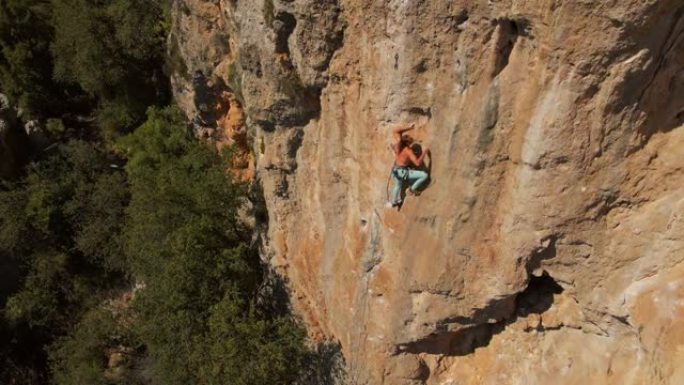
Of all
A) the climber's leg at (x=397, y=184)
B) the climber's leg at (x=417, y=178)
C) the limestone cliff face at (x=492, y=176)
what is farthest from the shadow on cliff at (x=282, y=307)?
the climber's leg at (x=417, y=178)

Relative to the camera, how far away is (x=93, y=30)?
21.1 m

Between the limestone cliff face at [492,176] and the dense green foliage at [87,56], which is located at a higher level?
the dense green foliage at [87,56]

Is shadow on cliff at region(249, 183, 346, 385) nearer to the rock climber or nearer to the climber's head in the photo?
the rock climber

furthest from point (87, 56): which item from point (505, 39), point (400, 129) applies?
point (505, 39)

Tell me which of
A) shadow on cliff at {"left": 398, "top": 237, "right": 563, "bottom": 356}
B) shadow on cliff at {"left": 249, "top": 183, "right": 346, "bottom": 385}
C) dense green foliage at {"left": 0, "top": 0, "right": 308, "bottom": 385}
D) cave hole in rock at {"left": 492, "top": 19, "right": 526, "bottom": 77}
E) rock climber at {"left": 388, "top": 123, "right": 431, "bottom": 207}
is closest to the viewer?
cave hole in rock at {"left": 492, "top": 19, "right": 526, "bottom": 77}

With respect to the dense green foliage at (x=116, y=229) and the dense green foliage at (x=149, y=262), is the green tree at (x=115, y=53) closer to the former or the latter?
the dense green foliage at (x=116, y=229)

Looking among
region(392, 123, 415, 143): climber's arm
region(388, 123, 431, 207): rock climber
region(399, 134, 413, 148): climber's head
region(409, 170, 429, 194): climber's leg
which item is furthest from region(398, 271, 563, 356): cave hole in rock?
region(392, 123, 415, 143): climber's arm

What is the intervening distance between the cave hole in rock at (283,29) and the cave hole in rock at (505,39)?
473 cm

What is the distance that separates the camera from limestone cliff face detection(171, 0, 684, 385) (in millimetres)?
8000

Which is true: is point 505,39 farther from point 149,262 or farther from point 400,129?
point 149,262

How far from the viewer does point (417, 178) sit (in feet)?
33.1

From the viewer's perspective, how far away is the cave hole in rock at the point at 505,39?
823 cm

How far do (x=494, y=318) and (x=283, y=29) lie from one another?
24.5 ft

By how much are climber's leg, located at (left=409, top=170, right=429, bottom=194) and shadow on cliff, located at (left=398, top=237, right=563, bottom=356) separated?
2.32m
